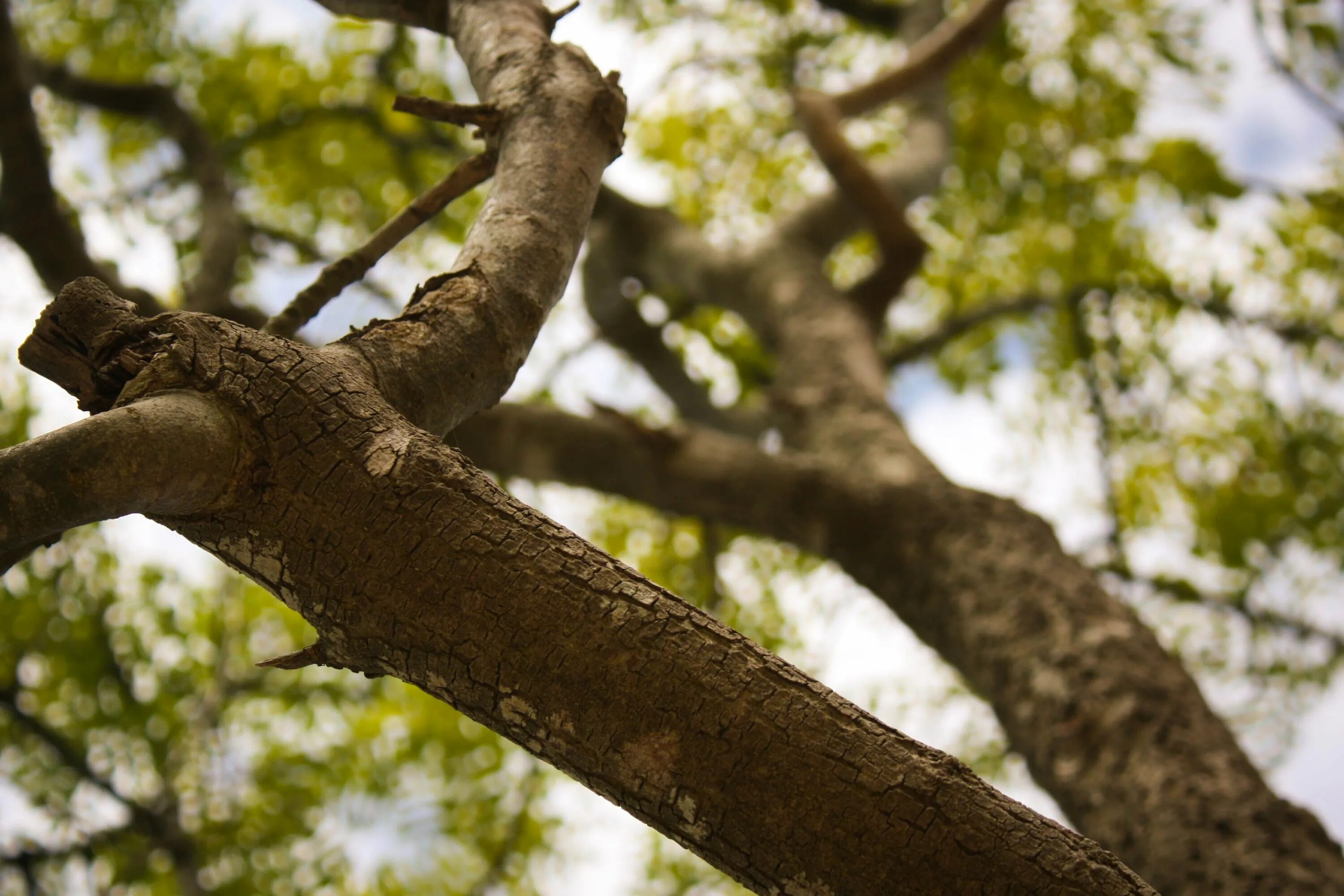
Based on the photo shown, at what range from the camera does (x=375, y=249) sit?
6.22 ft

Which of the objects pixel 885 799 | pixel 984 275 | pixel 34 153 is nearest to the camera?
pixel 885 799

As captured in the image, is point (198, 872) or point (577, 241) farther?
point (198, 872)

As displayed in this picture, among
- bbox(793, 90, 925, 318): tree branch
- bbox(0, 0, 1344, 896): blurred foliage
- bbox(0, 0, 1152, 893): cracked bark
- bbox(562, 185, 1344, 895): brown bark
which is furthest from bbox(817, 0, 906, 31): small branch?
bbox(0, 0, 1152, 893): cracked bark

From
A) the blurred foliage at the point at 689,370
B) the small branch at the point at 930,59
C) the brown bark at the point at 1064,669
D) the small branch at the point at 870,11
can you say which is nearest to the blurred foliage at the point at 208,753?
the blurred foliage at the point at 689,370

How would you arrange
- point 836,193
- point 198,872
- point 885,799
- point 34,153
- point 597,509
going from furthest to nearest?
point 597,509
point 836,193
point 198,872
point 34,153
point 885,799

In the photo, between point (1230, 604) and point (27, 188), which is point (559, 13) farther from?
point (1230, 604)

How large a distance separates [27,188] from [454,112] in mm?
2584

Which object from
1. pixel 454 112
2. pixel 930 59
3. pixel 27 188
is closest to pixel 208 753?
pixel 27 188

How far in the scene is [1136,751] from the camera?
2.41 meters

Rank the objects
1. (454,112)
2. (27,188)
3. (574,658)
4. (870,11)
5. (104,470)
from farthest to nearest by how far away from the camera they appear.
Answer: (870,11) < (27,188) < (454,112) < (574,658) < (104,470)

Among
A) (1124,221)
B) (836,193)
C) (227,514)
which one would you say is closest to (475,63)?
(227,514)

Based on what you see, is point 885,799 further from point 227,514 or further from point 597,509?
point 597,509

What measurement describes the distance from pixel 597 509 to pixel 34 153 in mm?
3769

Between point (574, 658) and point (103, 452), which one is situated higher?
point (574, 658)
